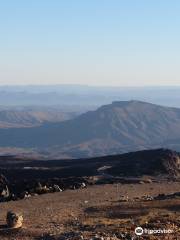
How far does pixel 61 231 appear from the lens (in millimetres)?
18188

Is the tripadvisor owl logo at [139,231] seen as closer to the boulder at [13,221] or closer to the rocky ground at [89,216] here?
the rocky ground at [89,216]

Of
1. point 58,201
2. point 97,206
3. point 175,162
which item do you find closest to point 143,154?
point 175,162

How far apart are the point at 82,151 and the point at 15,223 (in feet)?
579

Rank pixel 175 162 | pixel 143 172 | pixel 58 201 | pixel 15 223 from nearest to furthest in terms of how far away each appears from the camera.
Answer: pixel 15 223
pixel 58 201
pixel 143 172
pixel 175 162

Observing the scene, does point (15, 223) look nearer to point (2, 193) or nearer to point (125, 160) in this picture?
point (2, 193)

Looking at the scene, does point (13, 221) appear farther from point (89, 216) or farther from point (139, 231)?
point (139, 231)

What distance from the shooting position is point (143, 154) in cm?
5941

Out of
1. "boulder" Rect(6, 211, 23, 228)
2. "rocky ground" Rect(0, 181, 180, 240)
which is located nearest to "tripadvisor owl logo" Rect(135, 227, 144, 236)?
"rocky ground" Rect(0, 181, 180, 240)

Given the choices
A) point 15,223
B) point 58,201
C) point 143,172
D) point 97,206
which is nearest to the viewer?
point 15,223

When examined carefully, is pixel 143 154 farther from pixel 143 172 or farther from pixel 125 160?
pixel 143 172

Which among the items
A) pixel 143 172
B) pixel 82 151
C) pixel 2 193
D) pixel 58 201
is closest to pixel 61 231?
pixel 58 201

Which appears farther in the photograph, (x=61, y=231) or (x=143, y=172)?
(x=143, y=172)

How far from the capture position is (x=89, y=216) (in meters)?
21.8

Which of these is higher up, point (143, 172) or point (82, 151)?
point (143, 172)
